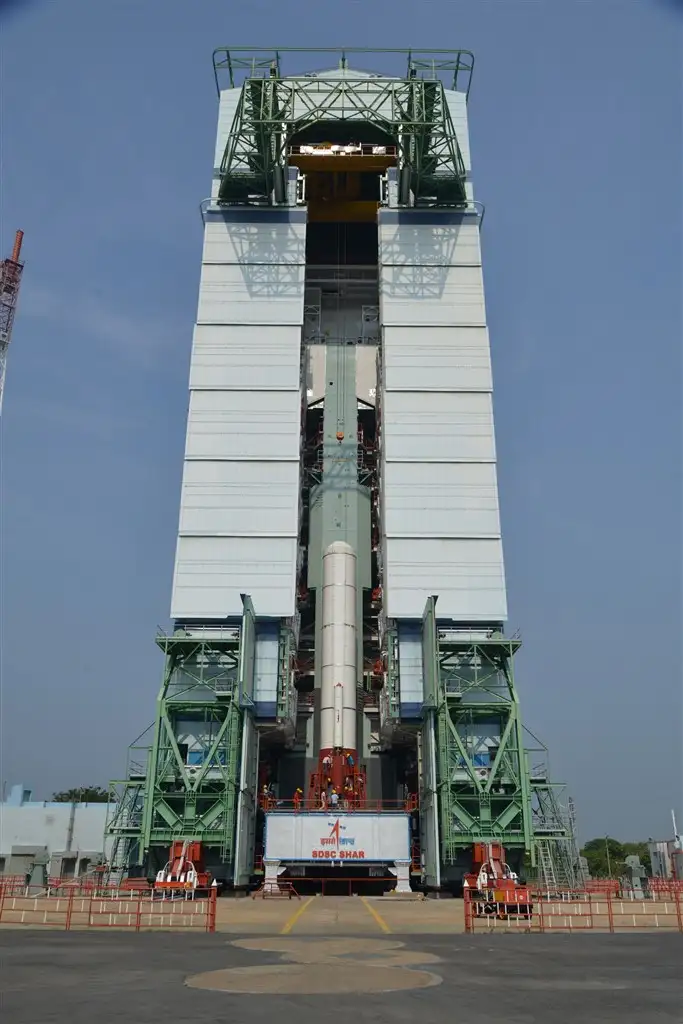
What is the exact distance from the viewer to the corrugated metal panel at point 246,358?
45.5 metres

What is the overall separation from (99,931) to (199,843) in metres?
16.4

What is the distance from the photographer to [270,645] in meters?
40.7

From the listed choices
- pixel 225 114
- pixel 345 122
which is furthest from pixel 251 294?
pixel 225 114

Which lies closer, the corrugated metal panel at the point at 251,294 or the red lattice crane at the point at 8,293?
the corrugated metal panel at the point at 251,294

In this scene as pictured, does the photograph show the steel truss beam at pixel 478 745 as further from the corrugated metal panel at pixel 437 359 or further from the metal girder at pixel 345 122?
the metal girder at pixel 345 122

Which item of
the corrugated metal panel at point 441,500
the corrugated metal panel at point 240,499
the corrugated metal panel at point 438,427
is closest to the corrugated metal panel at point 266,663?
the corrugated metal panel at point 240,499

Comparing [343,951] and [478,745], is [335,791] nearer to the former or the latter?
[478,745]

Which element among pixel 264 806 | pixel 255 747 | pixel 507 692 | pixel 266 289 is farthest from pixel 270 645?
pixel 266 289

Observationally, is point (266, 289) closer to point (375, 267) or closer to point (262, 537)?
point (375, 267)

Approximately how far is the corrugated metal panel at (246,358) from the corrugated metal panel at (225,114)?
12.9 meters

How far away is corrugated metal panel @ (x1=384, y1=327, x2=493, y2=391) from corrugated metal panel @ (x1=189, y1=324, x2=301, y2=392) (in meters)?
5.05

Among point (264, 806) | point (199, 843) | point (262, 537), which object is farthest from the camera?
point (262, 537)

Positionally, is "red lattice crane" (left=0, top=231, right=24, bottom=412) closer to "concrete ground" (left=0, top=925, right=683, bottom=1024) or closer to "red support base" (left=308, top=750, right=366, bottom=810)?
"red support base" (left=308, top=750, right=366, bottom=810)

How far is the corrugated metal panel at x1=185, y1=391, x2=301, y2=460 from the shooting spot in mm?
44062
